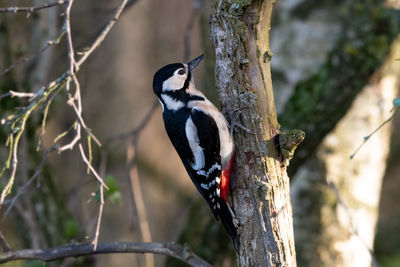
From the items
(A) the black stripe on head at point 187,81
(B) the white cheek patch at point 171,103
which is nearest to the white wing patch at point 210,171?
(B) the white cheek patch at point 171,103

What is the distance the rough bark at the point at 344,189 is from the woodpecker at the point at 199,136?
1.52 meters

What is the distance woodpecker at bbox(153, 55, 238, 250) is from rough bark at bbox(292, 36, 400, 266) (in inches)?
59.9

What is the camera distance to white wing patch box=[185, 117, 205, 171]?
3344 mm

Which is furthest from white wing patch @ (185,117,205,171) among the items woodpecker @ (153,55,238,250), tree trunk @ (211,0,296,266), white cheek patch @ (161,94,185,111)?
tree trunk @ (211,0,296,266)

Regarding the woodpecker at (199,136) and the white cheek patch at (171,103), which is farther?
the white cheek patch at (171,103)

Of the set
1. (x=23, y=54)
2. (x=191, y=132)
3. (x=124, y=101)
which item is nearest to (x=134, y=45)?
(x=124, y=101)

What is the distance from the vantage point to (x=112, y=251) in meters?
2.62

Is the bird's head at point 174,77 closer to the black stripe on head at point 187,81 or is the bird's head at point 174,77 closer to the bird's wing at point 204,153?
the black stripe on head at point 187,81

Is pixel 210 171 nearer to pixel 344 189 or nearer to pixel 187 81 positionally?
pixel 187 81

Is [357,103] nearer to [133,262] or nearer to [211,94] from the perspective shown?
[211,94]

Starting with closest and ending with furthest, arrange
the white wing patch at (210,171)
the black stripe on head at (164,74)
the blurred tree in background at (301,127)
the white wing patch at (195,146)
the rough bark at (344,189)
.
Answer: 1. the white wing patch at (210,171)
2. the white wing patch at (195,146)
3. the black stripe on head at (164,74)
4. the blurred tree in background at (301,127)
5. the rough bark at (344,189)

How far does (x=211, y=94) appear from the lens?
4.55 meters

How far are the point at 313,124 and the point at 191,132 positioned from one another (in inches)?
36.3

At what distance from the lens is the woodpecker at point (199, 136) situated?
2896mm
